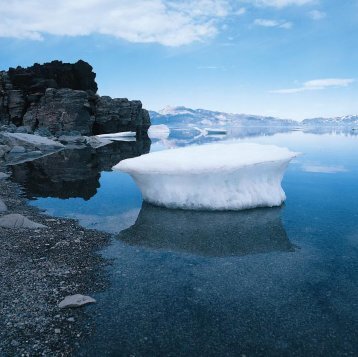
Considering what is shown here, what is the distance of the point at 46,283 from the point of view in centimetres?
621

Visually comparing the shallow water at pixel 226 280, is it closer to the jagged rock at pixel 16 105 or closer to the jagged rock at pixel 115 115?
the jagged rock at pixel 16 105

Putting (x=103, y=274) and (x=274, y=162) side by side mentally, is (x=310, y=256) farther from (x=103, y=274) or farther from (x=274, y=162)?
(x=103, y=274)

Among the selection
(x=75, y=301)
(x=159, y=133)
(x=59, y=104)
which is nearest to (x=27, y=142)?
(x=59, y=104)

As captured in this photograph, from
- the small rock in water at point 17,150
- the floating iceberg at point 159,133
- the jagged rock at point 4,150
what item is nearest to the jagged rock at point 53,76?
the floating iceberg at point 159,133

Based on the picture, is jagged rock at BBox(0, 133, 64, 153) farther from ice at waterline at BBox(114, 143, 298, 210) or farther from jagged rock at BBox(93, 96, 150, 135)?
ice at waterline at BBox(114, 143, 298, 210)

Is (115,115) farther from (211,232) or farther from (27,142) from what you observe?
(211,232)

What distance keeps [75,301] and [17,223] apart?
15.5 feet

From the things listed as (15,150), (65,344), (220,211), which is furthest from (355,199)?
(15,150)

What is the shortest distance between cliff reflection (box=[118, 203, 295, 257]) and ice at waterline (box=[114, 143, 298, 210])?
398 mm

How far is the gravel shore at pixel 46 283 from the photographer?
4656mm

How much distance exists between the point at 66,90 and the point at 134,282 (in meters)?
49.0

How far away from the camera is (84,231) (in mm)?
9453

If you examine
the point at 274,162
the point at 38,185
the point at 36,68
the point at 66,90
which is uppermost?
the point at 36,68

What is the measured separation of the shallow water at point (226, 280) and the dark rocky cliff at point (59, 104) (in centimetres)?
4033
